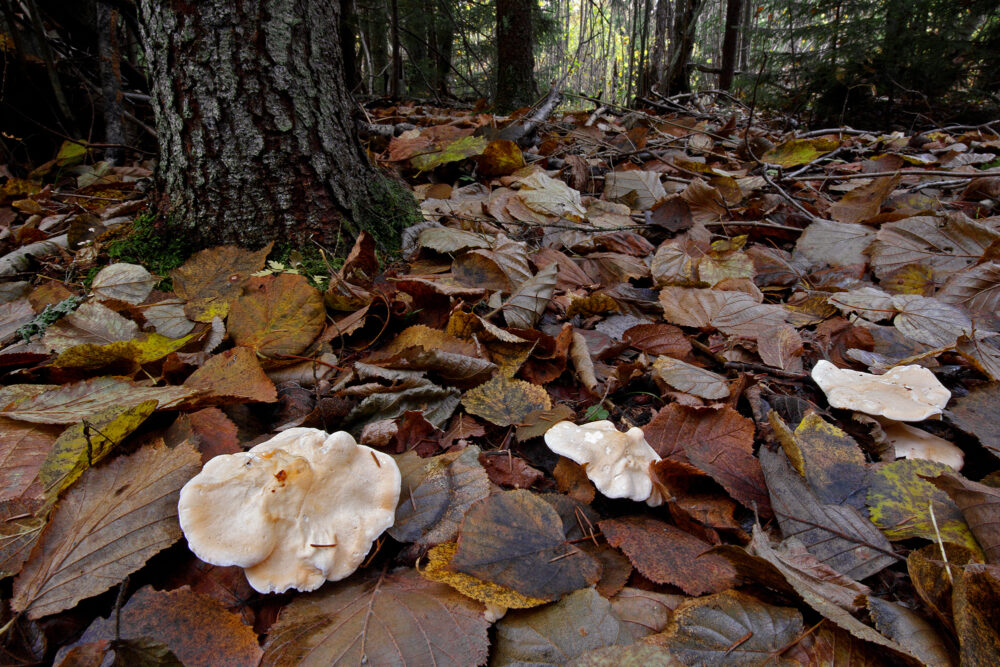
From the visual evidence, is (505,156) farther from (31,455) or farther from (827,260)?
(31,455)

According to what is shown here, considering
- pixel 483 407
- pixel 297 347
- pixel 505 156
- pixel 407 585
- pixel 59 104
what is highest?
pixel 59 104

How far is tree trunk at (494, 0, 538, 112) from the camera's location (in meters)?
5.18

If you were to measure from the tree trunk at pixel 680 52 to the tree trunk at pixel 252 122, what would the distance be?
5.69 meters

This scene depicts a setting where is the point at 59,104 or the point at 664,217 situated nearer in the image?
the point at 664,217

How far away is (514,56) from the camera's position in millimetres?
5301

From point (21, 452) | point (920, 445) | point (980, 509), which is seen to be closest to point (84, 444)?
point (21, 452)

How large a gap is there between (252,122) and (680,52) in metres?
6.70

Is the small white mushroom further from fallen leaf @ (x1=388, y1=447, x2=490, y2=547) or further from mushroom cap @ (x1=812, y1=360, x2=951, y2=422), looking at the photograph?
fallen leaf @ (x1=388, y1=447, x2=490, y2=547)

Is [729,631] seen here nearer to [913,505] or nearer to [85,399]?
[913,505]

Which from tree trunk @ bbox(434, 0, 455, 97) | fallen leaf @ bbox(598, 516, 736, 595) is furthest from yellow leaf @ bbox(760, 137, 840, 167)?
tree trunk @ bbox(434, 0, 455, 97)

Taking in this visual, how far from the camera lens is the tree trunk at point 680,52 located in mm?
6504

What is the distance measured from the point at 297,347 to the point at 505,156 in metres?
2.16

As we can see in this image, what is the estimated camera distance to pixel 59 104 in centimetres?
373

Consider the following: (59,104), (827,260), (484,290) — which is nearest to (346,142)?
(484,290)
